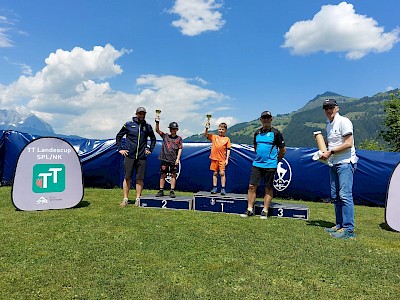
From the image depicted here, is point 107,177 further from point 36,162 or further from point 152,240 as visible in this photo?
point 152,240

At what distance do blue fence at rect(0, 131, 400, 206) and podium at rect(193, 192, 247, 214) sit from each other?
3.00 meters

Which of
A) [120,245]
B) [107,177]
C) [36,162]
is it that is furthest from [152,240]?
[107,177]

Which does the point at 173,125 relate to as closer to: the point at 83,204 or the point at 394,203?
the point at 83,204

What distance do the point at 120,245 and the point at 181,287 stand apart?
5.01 ft

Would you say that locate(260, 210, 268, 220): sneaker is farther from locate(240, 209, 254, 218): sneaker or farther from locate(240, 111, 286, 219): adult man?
locate(240, 209, 254, 218): sneaker

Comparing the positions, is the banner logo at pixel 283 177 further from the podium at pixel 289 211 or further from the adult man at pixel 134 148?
the adult man at pixel 134 148

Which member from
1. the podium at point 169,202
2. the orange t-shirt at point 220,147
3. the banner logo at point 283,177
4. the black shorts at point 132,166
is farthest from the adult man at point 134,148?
the banner logo at point 283,177

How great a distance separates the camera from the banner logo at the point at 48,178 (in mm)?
6473

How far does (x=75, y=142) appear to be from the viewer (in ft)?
35.1

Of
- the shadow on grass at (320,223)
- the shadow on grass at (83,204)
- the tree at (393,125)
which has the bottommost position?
the shadow on grass at (320,223)

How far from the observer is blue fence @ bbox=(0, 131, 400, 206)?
8992 millimetres

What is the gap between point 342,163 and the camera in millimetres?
4969

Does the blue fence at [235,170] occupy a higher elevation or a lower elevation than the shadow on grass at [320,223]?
higher

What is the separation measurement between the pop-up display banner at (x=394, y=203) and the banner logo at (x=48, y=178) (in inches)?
268
